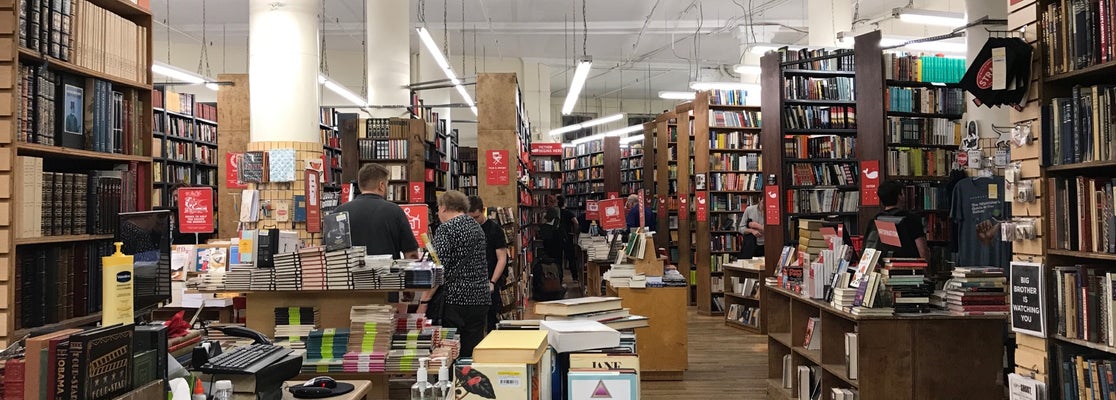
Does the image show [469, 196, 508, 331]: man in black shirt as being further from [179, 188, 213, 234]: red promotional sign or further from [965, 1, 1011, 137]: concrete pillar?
[965, 1, 1011, 137]: concrete pillar

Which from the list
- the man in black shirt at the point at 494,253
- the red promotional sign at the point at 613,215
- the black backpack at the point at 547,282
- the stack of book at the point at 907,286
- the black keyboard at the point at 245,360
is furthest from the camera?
the black backpack at the point at 547,282

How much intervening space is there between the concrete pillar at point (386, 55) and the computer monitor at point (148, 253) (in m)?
9.13

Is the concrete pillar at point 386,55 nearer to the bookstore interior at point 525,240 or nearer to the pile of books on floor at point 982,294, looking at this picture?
the bookstore interior at point 525,240

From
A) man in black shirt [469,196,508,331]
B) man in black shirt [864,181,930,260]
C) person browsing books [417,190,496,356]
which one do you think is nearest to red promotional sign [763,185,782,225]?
man in black shirt [864,181,930,260]

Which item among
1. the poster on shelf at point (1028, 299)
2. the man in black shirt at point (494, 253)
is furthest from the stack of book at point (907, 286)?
the man in black shirt at point (494, 253)

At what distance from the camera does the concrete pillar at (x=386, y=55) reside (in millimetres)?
11938

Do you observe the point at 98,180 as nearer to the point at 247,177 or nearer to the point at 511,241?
the point at 247,177

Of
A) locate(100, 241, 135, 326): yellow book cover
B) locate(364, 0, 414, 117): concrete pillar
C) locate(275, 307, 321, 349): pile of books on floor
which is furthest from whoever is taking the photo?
locate(364, 0, 414, 117): concrete pillar

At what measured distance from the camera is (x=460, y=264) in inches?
210

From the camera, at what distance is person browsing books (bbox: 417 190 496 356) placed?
17.5 feet

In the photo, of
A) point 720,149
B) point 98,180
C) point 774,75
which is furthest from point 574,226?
point 98,180

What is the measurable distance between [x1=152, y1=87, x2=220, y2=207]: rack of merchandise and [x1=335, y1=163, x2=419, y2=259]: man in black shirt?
5339 millimetres

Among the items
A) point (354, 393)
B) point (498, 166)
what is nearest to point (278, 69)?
point (498, 166)

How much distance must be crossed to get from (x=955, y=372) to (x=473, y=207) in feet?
13.8
